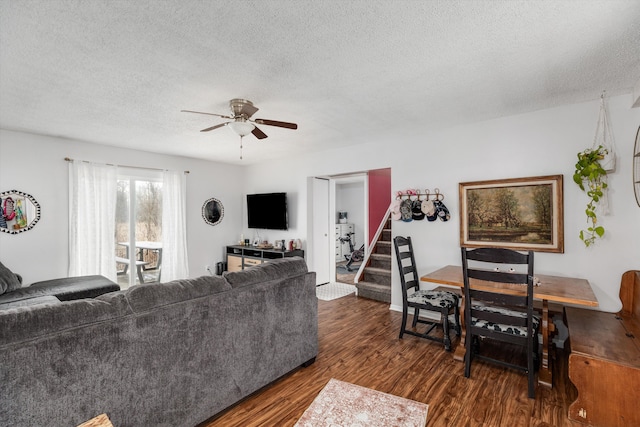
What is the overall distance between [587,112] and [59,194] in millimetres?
6350

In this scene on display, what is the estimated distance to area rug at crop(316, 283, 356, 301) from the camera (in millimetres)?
5051

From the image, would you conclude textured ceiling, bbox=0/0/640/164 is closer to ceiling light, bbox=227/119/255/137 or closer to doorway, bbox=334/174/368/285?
ceiling light, bbox=227/119/255/137

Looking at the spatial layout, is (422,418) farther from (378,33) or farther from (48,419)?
(378,33)

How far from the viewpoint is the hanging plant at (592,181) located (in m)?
2.79

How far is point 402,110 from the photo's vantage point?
319cm

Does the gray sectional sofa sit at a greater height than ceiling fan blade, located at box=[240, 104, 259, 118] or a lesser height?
lesser

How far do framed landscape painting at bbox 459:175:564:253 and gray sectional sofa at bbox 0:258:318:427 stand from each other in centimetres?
232

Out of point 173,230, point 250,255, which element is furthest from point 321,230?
point 173,230

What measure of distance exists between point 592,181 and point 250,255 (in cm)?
497

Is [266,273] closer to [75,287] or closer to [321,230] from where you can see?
[75,287]

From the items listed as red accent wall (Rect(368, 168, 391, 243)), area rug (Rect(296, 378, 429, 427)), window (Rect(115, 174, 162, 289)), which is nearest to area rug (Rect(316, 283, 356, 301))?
red accent wall (Rect(368, 168, 391, 243))

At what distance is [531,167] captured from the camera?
3.23 m

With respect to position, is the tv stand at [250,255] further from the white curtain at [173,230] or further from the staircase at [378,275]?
the staircase at [378,275]

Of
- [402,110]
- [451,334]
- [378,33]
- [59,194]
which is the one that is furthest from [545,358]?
[59,194]
